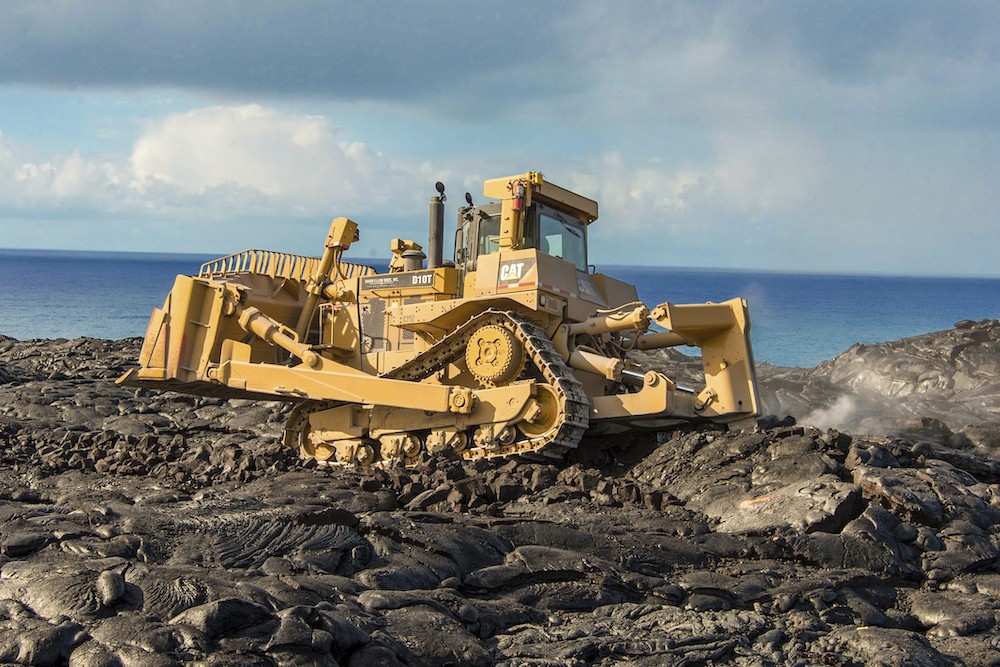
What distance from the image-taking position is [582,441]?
12062 mm

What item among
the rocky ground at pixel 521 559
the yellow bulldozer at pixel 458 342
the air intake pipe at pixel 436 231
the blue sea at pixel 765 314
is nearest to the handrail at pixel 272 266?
the yellow bulldozer at pixel 458 342

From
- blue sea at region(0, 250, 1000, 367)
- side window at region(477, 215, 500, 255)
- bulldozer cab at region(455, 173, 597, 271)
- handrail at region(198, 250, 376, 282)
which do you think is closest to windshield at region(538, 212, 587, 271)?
bulldozer cab at region(455, 173, 597, 271)

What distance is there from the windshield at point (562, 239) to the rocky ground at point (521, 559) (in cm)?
272

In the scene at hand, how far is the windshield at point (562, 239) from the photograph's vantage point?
12.4m

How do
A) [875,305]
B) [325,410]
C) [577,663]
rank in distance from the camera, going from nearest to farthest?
[577,663]
[325,410]
[875,305]

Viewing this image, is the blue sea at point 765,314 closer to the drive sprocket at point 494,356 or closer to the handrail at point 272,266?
the handrail at point 272,266

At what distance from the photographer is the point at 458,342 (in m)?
12.1

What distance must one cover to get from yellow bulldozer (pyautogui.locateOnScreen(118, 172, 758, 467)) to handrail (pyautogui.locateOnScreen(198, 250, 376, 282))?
0.02 meters

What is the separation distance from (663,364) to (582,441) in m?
10.8

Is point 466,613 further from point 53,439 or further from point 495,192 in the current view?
point 53,439

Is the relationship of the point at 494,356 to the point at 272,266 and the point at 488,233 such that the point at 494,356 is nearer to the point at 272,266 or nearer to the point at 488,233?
the point at 488,233

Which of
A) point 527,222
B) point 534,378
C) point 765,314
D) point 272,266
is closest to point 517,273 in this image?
point 527,222

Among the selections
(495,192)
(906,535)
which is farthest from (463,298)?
(906,535)

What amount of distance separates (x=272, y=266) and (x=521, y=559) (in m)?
8.01
